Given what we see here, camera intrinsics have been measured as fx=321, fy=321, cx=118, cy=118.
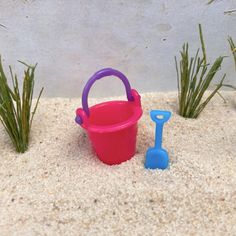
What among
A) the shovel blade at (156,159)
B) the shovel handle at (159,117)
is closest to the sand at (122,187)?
the shovel blade at (156,159)

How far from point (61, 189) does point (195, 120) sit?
505 millimetres

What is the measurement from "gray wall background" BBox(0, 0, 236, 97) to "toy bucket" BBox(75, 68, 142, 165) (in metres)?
0.25

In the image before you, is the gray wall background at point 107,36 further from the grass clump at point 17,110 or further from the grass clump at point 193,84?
the grass clump at point 17,110

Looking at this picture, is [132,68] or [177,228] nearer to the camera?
[177,228]

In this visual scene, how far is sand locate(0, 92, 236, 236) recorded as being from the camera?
0.80m

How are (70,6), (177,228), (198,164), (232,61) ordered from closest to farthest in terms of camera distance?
(177,228) < (198,164) < (70,6) < (232,61)

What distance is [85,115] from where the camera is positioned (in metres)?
0.86

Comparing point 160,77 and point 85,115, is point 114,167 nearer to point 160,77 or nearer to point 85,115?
point 85,115

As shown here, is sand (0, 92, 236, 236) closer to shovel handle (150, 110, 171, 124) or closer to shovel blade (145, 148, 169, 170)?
shovel blade (145, 148, 169, 170)

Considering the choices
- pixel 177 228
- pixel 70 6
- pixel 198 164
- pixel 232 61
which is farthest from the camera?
pixel 232 61

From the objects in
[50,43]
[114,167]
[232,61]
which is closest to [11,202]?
[114,167]

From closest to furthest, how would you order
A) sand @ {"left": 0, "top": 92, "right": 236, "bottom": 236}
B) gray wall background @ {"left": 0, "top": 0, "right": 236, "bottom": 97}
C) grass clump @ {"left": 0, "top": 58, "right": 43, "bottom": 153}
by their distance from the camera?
sand @ {"left": 0, "top": 92, "right": 236, "bottom": 236} < grass clump @ {"left": 0, "top": 58, "right": 43, "bottom": 153} < gray wall background @ {"left": 0, "top": 0, "right": 236, "bottom": 97}

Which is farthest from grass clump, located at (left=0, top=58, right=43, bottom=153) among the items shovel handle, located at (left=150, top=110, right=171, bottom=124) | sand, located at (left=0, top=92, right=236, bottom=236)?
shovel handle, located at (left=150, top=110, right=171, bottom=124)

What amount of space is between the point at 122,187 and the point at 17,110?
1.30 feet
